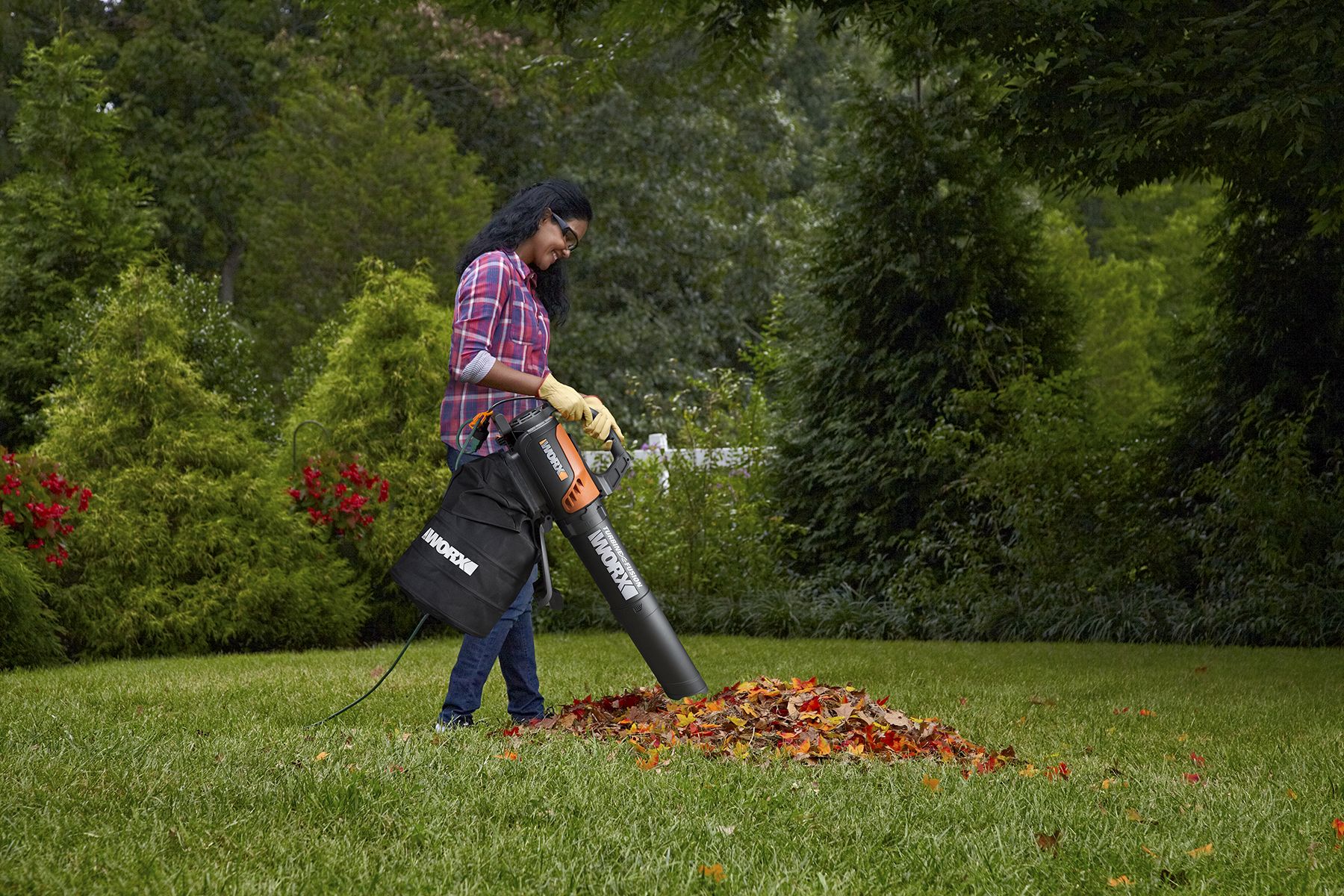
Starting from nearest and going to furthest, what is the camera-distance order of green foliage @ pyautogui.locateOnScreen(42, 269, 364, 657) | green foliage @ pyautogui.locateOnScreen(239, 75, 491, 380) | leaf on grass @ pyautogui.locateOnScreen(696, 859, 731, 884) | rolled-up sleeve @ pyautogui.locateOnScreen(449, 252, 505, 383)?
leaf on grass @ pyautogui.locateOnScreen(696, 859, 731, 884) < rolled-up sleeve @ pyautogui.locateOnScreen(449, 252, 505, 383) < green foliage @ pyautogui.locateOnScreen(42, 269, 364, 657) < green foliage @ pyautogui.locateOnScreen(239, 75, 491, 380)

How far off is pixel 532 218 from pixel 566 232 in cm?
15

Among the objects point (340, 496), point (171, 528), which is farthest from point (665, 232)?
point (171, 528)

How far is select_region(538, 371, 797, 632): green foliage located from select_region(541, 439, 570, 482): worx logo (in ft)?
18.2

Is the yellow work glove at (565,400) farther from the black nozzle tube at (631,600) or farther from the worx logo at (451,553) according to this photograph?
the worx logo at (451,553)

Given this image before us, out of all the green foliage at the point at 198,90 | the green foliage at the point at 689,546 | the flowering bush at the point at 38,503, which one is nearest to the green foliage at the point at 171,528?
the flowering bush at the point at 38,503

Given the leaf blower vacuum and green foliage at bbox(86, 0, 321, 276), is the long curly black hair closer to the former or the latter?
the leaf blower vacuum

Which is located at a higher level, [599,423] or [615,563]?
[599,423]

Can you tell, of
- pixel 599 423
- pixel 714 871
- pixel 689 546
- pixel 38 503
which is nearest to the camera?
pixel 714 871

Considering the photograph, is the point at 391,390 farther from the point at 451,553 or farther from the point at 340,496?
the point at 451,553

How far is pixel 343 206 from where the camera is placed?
1962 centimetres

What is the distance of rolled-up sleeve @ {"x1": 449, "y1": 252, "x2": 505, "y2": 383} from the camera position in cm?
429

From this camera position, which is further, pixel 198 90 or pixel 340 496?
pixel 198 90

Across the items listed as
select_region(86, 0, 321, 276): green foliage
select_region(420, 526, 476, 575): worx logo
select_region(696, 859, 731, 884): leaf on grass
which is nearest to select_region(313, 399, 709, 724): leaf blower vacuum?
select_region(420, 526, 476, 575): worx logo

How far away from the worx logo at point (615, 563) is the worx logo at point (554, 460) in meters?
0.22
